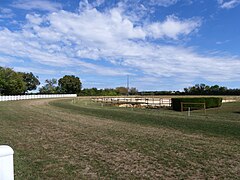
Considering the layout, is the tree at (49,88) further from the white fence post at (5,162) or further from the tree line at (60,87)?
the white fence post at (5,162)

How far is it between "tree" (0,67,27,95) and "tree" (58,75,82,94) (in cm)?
3034

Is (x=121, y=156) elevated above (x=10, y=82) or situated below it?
below

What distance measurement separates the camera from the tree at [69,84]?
373ft

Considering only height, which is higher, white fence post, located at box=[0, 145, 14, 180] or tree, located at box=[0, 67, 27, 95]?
tree, located at box=[0, 67, 27, 95]

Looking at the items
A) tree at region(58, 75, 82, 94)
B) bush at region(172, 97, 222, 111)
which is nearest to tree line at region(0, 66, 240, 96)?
tree at region(58, 75, 82, 94)

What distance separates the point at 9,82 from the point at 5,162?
273 ft

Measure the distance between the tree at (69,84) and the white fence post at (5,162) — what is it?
112054 millimetres

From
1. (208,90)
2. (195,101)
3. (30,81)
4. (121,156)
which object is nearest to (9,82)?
(30,81)

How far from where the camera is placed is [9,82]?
7969 cm

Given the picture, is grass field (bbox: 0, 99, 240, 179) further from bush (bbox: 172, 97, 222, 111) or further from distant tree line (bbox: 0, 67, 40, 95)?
distant tree line (bbox: 0, 67, 40, 95)

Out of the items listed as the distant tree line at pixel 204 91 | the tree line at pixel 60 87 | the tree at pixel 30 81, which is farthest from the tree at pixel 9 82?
the distant tree line at pixel 204 91

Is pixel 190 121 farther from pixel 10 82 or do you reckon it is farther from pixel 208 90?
pixel 208 90

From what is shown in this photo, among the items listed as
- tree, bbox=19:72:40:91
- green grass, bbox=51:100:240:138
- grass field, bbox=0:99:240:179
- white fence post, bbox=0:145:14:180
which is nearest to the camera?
white fence post, bbox=0:145:14:180

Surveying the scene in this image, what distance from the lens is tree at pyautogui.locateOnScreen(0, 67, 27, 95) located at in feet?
260
